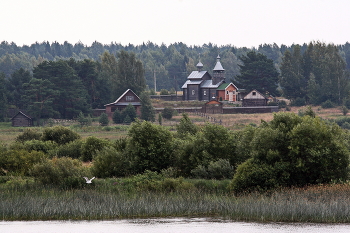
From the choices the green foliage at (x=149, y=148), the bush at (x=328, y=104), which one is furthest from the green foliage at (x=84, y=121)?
the green foliage at (x=149, y=148)

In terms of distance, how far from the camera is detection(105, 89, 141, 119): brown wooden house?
332 ft

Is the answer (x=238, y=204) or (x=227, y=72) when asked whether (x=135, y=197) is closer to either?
(x=238, y=204)

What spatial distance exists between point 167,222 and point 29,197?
24.2 ft

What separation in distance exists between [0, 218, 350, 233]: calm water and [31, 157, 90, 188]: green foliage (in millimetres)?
5817

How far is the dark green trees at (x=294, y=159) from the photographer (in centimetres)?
2802

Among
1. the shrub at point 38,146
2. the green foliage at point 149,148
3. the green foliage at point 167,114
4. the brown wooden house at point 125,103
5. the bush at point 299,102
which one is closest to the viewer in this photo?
the green foliage at point 149,148

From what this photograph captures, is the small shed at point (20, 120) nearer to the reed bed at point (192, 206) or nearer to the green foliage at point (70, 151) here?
the green foliage at point (70, 151)

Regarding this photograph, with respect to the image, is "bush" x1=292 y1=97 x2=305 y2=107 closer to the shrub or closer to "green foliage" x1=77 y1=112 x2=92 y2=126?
"green foliage" x1=77 y1=112 x2=92 y2=126

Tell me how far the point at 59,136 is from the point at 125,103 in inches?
2010

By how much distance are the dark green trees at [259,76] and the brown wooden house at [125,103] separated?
81.4 ft

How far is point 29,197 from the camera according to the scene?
2689 cm

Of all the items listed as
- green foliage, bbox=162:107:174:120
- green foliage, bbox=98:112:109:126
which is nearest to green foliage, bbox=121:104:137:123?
green foliage, bbox=98:112:109:126

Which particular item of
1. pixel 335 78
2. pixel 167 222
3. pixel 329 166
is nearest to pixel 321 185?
pixel 329 166

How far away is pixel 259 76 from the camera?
116m
